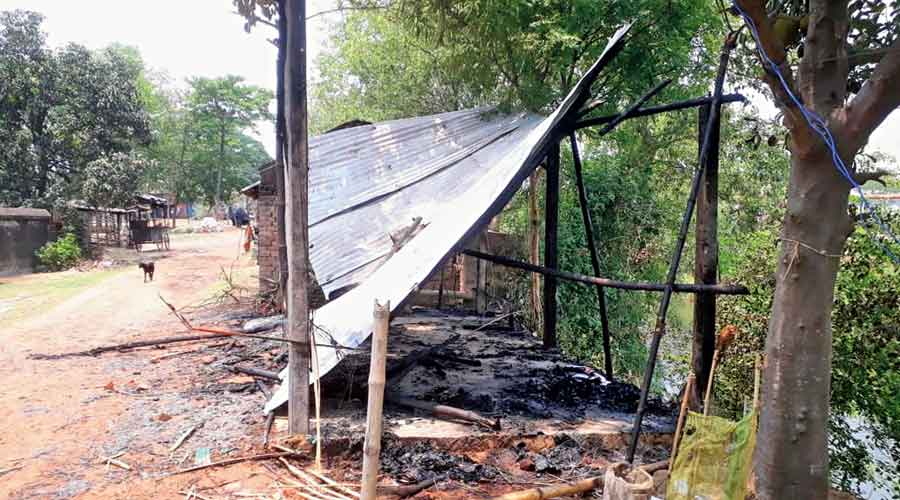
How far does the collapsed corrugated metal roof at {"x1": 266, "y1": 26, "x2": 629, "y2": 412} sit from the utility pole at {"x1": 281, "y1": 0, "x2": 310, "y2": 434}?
187mm

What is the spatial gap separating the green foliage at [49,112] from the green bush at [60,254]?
2692 mm

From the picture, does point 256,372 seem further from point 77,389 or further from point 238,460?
point 238,460

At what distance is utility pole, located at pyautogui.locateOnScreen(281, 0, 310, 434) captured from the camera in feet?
14.0

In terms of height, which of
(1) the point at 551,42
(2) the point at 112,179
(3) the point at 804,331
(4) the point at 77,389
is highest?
(1) the point at 551,42

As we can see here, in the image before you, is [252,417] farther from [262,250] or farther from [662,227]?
[662,227]

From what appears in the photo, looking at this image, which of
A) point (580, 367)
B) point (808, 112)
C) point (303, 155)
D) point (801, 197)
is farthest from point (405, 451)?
point (808, 112)

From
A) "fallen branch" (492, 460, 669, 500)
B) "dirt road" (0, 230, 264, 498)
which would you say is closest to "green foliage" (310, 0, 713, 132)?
"fallen branch" (492, 460, 669, 500)

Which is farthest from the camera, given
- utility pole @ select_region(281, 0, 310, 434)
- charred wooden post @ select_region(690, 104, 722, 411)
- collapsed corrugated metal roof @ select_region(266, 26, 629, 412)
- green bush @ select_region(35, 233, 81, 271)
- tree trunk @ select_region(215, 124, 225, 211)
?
tree trunk @ select_region(215, 124, 225, 211)

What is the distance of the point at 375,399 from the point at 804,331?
2.96 meters

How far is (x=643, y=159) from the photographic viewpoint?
11.1m

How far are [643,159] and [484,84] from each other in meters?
4.10

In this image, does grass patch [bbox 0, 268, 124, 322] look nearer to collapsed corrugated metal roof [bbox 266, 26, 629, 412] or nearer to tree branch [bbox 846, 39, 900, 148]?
collapsed corrugated metal roof [bbox 266, 26, 629, 412]

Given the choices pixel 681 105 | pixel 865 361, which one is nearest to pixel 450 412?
pixel 681 105

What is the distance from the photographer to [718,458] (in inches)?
118
